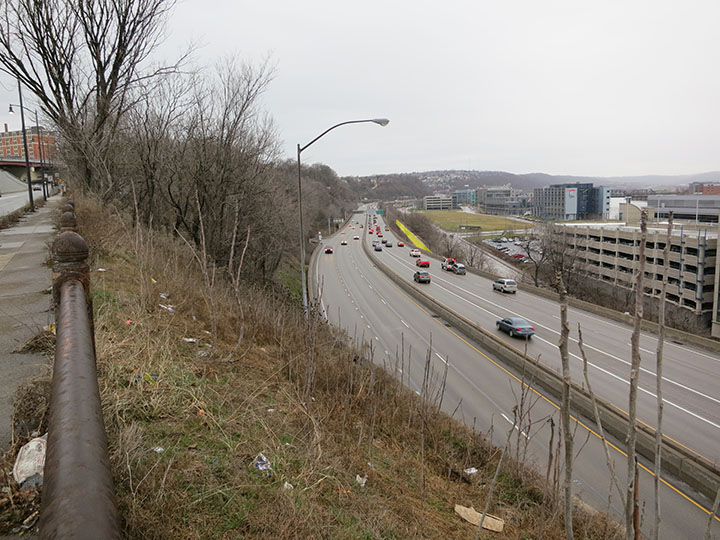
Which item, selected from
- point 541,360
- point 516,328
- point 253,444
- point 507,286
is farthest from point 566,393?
point 507,286

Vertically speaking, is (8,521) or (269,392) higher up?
(8,521)

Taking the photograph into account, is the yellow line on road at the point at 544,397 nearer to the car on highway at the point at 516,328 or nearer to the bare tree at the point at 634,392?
the bare tree at the point at 634,392

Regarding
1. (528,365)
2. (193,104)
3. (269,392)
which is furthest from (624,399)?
(193,104)

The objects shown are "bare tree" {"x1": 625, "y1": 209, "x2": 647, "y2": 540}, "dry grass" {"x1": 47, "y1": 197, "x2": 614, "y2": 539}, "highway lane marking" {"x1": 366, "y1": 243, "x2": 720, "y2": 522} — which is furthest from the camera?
"highway lane marking" {"x1": 366, "y1": 243, "x2": 720, "y2": 522}

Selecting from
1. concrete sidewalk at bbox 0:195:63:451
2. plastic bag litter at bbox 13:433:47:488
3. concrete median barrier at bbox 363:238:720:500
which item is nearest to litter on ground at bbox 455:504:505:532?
concrete median barrier at bbox 363:238:720:500

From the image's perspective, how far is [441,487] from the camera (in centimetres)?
655

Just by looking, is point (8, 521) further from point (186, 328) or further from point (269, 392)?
point (186, 328)

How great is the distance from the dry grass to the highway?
1.10m

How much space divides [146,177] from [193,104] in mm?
3732

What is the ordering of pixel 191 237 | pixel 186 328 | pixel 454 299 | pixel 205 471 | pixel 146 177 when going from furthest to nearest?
pixel 454 299
pixel 191 237
pixel 146 177
pixel 186 328
pixel 205 471

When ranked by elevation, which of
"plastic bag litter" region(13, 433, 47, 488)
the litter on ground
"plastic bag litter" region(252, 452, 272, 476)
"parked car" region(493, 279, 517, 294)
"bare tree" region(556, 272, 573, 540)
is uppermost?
"bare tree" region(556, 272, 573, 540)

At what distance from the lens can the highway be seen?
479 inches

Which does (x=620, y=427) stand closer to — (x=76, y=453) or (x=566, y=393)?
(x=566, y=393)

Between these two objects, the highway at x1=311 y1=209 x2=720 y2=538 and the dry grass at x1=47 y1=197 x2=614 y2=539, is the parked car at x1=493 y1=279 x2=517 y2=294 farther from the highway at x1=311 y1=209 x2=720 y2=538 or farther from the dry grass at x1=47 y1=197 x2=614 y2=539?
the dry grass at x1=47 y1=197 x2=614 y2=539
